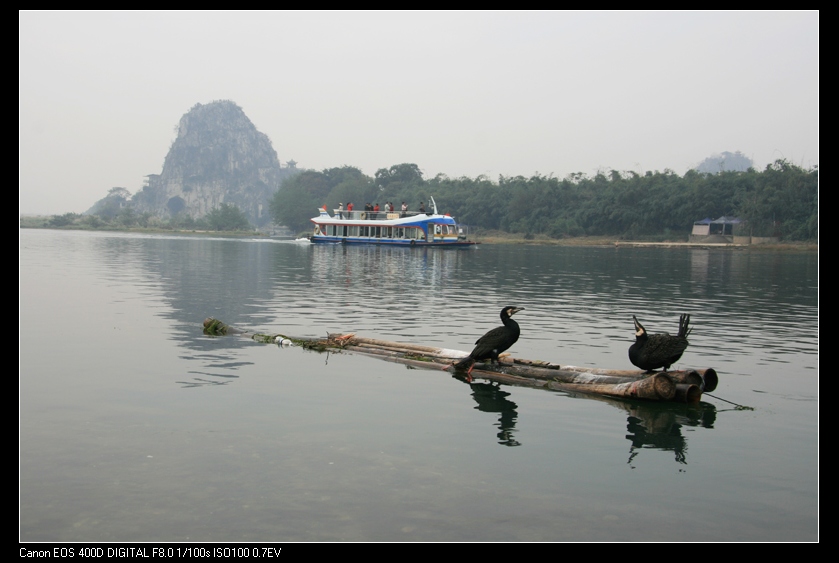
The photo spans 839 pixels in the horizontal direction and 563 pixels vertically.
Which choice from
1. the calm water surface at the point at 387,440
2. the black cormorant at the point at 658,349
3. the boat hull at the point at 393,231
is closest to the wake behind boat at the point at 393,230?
the boat hull at the point at 393,231

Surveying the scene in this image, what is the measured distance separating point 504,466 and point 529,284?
1001 inches

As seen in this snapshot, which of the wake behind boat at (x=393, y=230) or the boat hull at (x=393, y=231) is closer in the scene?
the boat hull at (x=393, y=231)

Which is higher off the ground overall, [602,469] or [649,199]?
[649,199]

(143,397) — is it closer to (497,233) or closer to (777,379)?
(777,379)

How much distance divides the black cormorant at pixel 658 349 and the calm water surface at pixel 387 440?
71 centimetres

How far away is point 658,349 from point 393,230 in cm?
6488

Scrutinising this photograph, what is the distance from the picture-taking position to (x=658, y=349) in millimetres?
12156

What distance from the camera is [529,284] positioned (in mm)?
34562

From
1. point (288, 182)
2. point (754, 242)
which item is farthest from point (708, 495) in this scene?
point (288, 182)

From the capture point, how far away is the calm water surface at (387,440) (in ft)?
25.8

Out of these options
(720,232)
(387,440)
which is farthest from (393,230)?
(387,440)

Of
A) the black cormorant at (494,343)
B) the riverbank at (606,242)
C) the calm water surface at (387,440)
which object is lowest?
the calm water surface at (387,440)

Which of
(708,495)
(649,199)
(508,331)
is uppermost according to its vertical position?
(649,199)

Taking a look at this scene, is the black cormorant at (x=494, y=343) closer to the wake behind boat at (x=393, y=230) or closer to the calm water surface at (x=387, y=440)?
the calm water surface at (x=387, y=440)
